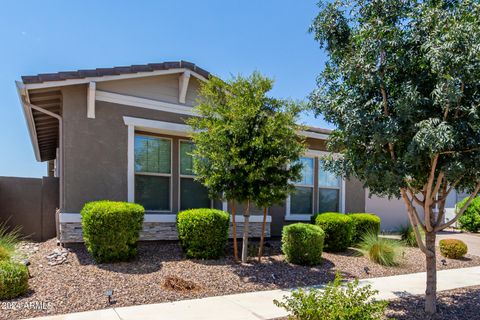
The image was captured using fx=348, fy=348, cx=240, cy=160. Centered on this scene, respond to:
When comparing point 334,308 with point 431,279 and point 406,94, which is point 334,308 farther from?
point 406,94

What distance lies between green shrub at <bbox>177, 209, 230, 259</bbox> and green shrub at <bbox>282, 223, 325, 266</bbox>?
1760mm

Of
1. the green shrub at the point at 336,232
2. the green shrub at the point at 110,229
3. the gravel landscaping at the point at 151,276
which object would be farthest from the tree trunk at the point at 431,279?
the green shrub at the point at 110,229

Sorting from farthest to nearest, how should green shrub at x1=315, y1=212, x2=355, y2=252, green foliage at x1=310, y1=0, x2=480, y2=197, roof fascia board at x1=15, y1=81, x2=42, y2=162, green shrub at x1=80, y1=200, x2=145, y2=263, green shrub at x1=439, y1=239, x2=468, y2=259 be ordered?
1. green shrub at x1=439, y1=239, x2=468, y2=259
2. green shrub at x1=315, y1=212, x2=355, y2=252
3. roof fascia board at x1=15, y1=81, x2=42, y2=162
4. green shrub at x1=80, y1=200, x2=145, y2=263
5. green foliage at x1=310, y1=0, x2=480, y2=197

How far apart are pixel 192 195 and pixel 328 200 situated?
5.65 m

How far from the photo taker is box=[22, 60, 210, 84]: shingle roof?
7898 millimetres

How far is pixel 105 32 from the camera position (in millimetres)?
10969

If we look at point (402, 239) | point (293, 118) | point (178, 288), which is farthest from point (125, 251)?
point (402, 239)

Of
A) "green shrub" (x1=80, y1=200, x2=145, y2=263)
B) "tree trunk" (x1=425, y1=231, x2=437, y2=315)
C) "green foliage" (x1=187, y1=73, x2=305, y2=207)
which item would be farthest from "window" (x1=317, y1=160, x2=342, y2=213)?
"green shrub" (x1=80, y1=200, x2=145, y2=263)

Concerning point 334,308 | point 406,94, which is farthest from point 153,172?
point 406,94

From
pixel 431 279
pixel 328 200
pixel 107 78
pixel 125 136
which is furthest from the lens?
pixel 328 200

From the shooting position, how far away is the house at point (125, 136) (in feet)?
27.7

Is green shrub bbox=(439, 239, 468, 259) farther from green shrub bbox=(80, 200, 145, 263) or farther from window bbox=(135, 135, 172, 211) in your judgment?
green shrub bbox=(80, 200, 145, 263)

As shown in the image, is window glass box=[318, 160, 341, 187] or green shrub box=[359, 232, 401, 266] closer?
green shrub box=[359, 232, 401, 266]

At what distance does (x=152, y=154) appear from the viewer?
9.87m
